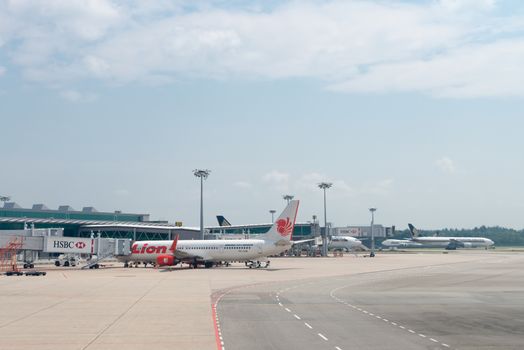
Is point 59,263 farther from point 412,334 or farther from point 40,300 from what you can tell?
point 412,334

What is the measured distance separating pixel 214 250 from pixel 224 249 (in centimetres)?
176

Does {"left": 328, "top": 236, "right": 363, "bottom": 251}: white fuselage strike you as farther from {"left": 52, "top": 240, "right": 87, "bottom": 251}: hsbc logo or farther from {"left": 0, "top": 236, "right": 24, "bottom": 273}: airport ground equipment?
{"left": 0, "top": 236, "right": 24, "bottom": 273}: airport ground equipment

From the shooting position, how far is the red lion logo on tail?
262ft

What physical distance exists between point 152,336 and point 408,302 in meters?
20.0

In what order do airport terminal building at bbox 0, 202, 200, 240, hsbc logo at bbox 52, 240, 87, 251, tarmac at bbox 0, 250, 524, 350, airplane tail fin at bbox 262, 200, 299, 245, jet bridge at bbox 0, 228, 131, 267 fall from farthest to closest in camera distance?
airport terminal building at bbox 0, 202, 200, 240, hsbc logo at bbox 52, 240, 87, 251, jet bridge at bbox 0, 228, 131, 267, airplane tail fin at bbox 262, 200, 299, 245, tarmac at bbox 0, 250, 524, 350

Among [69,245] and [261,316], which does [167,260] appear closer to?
[69,245]

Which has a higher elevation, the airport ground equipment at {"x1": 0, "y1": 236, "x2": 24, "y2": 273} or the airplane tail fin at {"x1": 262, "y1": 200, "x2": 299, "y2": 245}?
the airplane tail fin at {"x1": 262, "y1": 200, "x2": 299, "y2": 245}

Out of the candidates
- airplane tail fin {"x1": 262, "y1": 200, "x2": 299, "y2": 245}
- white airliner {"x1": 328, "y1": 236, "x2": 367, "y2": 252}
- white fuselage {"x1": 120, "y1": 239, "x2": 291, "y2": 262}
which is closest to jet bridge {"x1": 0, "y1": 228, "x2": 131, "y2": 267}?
white fuselage {"x1": 120, "y1": 239, "x2": 291, "y2": 262}

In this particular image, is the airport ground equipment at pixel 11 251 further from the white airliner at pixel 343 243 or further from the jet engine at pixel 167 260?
the white airliner at pixel 343 243

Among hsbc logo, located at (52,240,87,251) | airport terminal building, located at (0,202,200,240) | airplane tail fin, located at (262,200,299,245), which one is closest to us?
airplane tail fin, located at (262,200,299,245)

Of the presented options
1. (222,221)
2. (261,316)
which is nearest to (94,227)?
(222,221)

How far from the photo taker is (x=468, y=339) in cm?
2427

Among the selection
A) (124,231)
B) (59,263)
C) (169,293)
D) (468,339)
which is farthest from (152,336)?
(124,231)

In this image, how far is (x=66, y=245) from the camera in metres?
85.2
